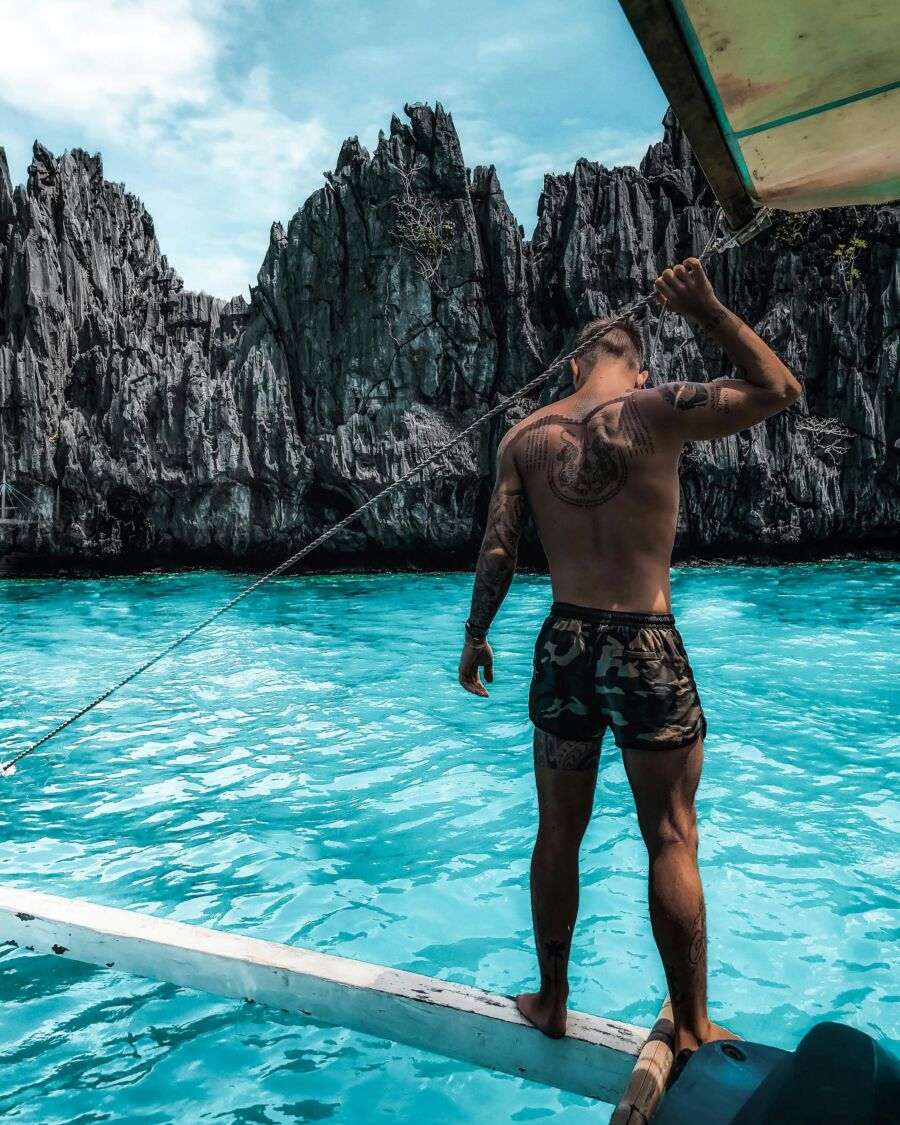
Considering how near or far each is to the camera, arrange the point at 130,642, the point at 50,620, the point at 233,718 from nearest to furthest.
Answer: the point at 233,718, the point at 130,642, the point at 50,620

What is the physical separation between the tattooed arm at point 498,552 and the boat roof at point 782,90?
Answer: 3.53ft

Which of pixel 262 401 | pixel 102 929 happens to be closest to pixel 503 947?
pixel 102 929

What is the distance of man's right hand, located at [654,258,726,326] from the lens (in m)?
2.19

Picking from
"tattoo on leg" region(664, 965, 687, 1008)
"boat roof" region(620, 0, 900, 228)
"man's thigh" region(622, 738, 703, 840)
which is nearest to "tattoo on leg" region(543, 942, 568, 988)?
"tattoo on leg" region(664, 965, 687, 1008)

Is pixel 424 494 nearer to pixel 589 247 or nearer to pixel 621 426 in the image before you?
pixel 589 247

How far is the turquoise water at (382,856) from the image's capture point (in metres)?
2.72

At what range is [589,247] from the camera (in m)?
21.7

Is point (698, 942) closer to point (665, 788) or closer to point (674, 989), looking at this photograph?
point (674, 989)

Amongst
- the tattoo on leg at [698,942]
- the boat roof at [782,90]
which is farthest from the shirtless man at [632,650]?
the boat roof at [782,90]

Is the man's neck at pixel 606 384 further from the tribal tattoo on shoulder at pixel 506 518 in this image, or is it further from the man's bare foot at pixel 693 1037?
the man's bare foot at pixel 693 1037

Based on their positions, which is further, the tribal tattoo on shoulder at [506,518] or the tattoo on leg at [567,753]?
the tribal tattoo on shoulder at [506,518]

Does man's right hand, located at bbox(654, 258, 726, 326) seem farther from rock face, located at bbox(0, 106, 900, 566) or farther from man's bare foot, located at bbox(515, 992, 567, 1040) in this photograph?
rock face, located at bbox(0, 106, 900, 566)

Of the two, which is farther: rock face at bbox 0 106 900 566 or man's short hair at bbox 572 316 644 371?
rock face at bbox 0 106 900 566

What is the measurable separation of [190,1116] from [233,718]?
5.31 m
